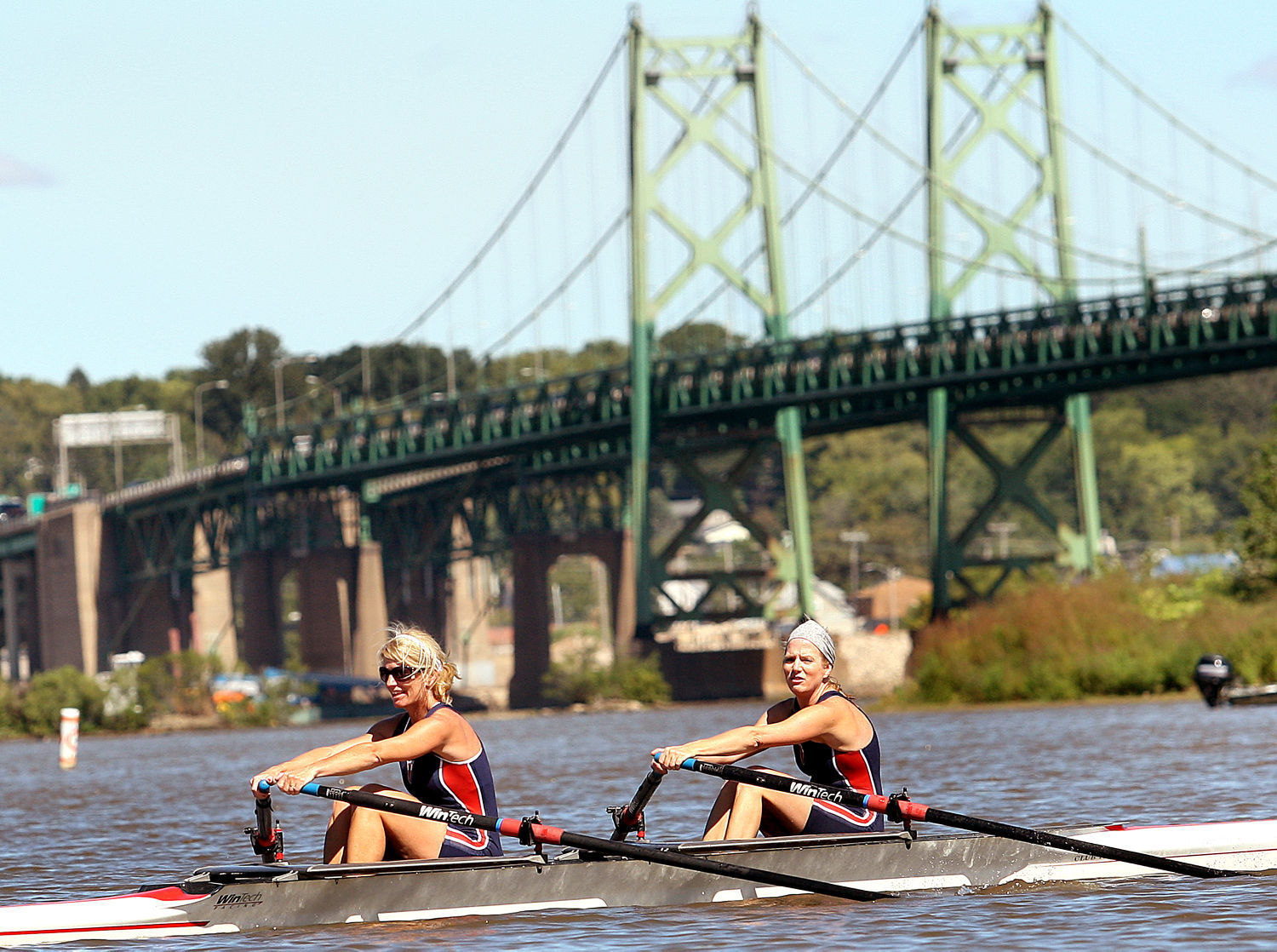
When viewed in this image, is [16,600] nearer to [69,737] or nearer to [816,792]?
[69,737]

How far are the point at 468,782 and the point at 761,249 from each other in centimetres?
5467

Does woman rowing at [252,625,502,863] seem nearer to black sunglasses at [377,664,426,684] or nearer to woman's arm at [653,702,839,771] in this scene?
black sunglasses at [377,664,426,684]

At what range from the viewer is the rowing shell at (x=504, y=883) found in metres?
10.7

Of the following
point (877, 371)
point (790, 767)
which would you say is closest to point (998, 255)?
point (877, 371)

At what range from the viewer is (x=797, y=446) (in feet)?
205

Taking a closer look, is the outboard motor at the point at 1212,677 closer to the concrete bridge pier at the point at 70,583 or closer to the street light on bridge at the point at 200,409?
the street light on bridge at the point at 200,409

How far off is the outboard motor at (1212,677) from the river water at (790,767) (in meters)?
0.33

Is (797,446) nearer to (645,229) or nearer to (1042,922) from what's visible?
(645,229)

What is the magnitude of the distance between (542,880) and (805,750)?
5.01 ft

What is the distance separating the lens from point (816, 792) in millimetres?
10984

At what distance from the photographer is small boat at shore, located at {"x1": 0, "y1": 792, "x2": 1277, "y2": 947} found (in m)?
10.7

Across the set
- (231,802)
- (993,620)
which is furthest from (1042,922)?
(993,620)

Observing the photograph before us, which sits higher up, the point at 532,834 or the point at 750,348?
→ the point at 750,348

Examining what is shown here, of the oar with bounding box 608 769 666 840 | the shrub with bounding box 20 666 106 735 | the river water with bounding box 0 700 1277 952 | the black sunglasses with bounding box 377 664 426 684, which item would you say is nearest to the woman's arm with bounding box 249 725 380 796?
the black sunglasses with bounding box 377 664 426 684
